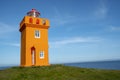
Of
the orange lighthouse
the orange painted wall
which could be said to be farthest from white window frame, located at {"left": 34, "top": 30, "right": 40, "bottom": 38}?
the orange painted wall

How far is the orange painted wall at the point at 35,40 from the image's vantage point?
2166cm

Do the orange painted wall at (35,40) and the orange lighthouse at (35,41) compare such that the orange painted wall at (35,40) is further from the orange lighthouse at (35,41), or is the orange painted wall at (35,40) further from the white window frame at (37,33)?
the white window frame at (37,33)

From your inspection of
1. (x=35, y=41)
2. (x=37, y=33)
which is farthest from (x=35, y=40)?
(x=37, y=33)

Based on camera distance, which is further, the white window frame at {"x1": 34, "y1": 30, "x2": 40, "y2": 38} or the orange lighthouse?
the white window frame at {"x1": 34, "y1": 30, "x2": 40, "y2": 38}

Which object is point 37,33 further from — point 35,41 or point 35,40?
point 35,41

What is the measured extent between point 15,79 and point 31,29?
392 inches

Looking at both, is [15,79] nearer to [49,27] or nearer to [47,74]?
[47,74]

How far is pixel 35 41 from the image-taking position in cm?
2247

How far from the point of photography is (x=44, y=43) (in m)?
23.3

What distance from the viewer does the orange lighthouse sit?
21.7 m

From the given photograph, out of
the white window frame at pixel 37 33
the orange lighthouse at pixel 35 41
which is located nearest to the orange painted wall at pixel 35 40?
the orange lighthouse at pixel 35 41

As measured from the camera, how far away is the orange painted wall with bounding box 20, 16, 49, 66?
21656 millimetres

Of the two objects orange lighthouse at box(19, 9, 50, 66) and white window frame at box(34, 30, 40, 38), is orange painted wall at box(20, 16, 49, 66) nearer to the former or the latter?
orange lighthouse at box(19, 9, 50, 66)

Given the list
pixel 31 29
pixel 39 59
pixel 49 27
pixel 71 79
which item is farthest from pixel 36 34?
pixel 71 79
